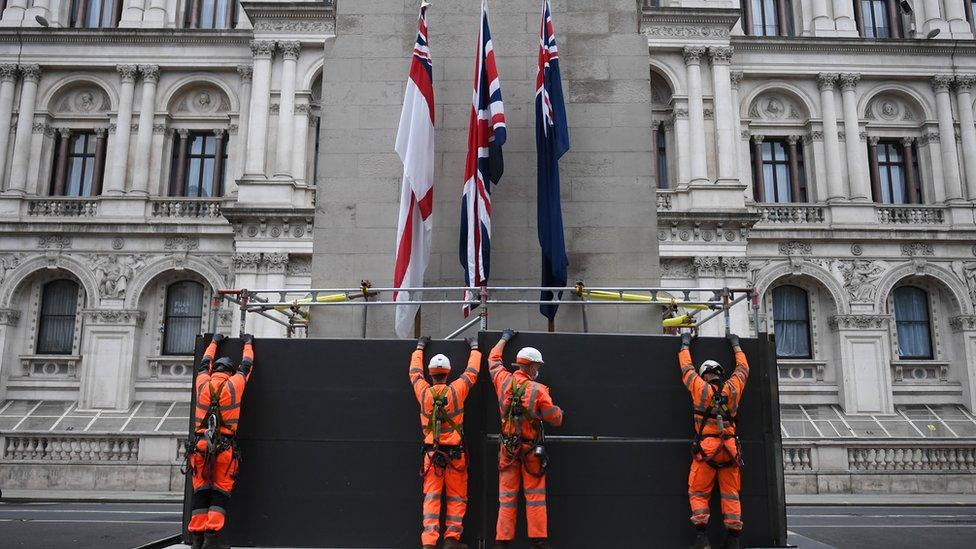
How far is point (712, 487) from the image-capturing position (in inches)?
363

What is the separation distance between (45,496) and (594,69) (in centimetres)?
1994

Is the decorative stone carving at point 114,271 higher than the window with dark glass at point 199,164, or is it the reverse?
the window with dark glass at point 199,164

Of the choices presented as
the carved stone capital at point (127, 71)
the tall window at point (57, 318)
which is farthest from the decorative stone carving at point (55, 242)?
the carved stone capital at point (127, 71)

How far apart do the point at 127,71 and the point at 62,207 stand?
6557 millimetres

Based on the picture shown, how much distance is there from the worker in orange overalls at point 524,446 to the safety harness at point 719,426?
1.56 meters

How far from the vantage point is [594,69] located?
44.0 ft

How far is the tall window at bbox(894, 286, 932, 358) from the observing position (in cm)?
3462

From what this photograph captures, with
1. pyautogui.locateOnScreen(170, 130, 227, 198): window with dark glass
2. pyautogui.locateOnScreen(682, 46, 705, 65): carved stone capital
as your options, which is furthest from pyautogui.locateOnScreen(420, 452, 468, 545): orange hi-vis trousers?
pyautogui.locateOnScreen(170, 130, 227, 198): window with dark glass

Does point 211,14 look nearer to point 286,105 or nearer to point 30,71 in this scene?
point 286,105

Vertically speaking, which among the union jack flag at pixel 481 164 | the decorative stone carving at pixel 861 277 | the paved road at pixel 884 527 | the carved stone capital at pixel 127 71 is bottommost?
the paved road at pixel 884 527

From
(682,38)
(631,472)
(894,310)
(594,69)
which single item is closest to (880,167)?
(894,310)

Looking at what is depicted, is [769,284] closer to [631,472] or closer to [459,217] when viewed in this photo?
[459,217]

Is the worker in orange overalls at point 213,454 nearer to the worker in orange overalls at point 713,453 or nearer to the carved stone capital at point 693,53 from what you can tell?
the worker in orange overalls at point 713,453

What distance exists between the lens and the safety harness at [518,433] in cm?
890
